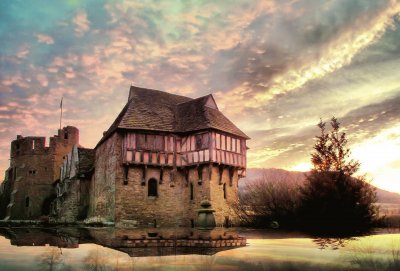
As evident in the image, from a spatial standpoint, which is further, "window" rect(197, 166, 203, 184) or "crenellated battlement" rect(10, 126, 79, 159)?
"crenellated battlement" rect(10, 126, 79, 159)

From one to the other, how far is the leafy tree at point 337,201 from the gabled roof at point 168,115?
32.3ft

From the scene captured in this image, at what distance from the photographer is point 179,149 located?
27.5 metres

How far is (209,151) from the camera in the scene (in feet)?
85.3

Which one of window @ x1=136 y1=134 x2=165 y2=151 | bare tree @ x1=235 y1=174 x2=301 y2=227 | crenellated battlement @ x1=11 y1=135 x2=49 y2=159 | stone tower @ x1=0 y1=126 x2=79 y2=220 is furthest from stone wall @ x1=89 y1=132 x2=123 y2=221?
crenellated battlement @ x1=11 y1=135 x2=49 y2=159

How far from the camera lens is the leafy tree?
17.5m

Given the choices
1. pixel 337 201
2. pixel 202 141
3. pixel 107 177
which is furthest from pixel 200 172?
pixel 337 201

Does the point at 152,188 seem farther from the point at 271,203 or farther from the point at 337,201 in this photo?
the point at 337,201

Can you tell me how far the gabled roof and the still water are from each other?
42.7 feet

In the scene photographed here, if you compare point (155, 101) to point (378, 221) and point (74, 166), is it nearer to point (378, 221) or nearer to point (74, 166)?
point (74, 166)

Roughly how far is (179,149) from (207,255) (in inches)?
637

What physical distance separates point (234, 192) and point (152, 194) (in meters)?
6.13

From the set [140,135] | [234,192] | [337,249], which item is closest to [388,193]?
[234,192]

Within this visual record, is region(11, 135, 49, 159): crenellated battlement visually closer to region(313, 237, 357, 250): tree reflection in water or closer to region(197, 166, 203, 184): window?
region(197, 166, 203, 184): window

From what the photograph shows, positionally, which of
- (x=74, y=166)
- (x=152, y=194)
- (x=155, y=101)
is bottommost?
(x=152, y=194)
